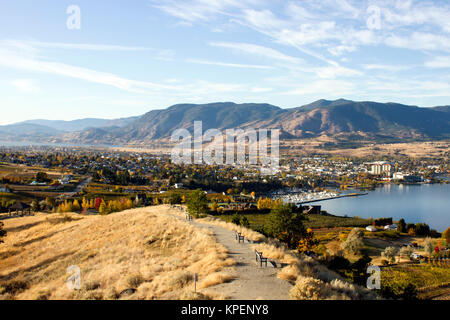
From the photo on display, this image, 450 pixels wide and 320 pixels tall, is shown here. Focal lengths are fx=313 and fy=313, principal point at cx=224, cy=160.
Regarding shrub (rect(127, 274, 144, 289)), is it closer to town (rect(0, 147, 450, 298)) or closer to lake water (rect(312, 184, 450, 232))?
town (rect(0, 147, 450, 298))

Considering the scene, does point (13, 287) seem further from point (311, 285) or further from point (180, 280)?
point (311, 285)

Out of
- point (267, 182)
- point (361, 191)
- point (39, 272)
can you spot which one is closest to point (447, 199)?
point (361, 191)

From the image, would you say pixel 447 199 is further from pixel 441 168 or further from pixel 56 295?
pixel 56 295

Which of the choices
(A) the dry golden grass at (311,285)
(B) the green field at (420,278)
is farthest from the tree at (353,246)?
(A) the dry golden grass at (311,285)

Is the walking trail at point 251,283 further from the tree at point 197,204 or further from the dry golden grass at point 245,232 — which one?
the tree at point 197,204

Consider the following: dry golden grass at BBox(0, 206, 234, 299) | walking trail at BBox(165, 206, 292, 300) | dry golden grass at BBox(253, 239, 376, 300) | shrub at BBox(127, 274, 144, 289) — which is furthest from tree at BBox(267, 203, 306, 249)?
shrub at BBox(127, 274, 144, 289)
